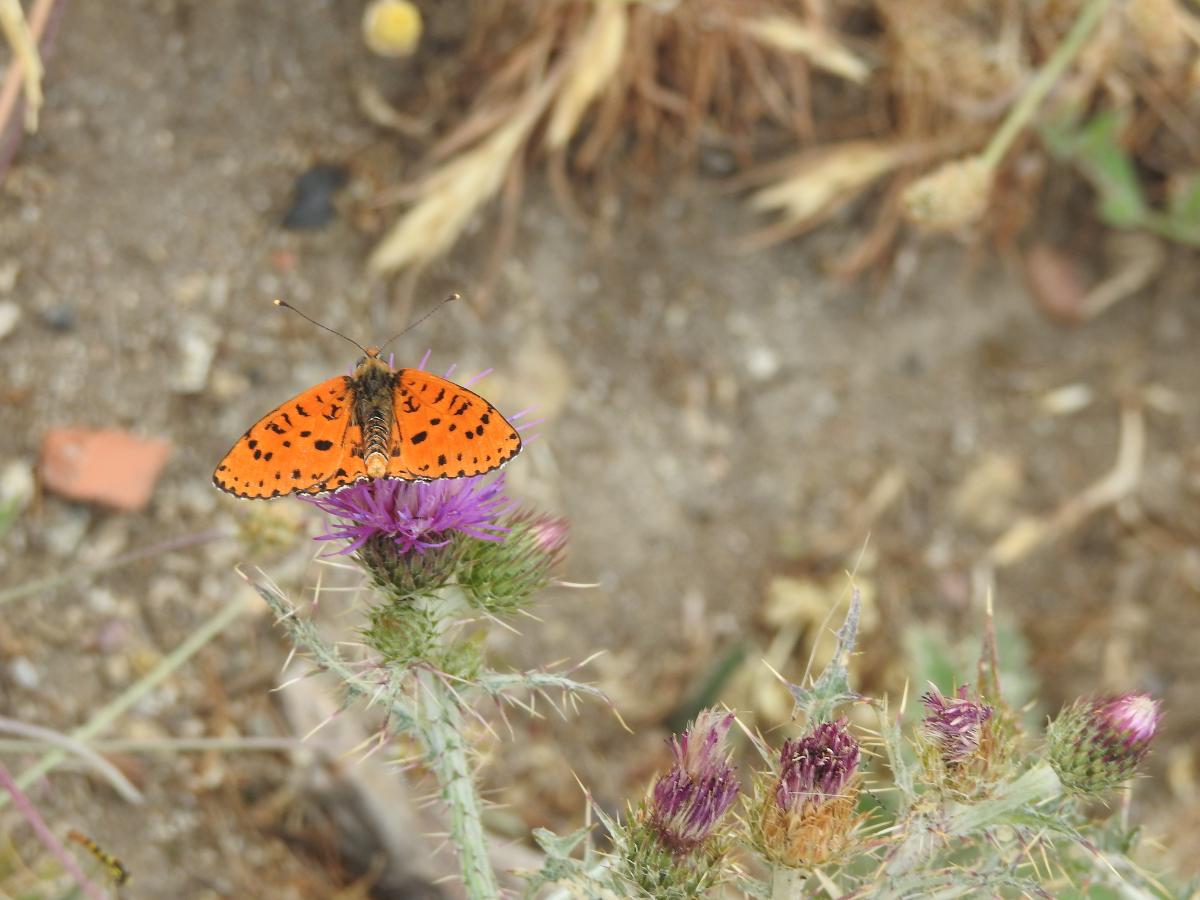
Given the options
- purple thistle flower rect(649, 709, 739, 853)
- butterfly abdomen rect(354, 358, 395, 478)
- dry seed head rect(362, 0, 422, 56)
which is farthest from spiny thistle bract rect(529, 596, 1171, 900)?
dry seed head rect(362, 0, 422, 56)

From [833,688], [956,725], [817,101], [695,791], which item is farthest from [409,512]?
[817,101]

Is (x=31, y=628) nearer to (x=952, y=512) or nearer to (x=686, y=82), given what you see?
(x=686, y=82)

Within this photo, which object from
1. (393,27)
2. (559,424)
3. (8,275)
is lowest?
(559,424)

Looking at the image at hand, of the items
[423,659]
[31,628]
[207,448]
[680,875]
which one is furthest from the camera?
[207,448]

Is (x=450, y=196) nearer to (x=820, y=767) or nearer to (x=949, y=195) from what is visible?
(x=949, y=195)

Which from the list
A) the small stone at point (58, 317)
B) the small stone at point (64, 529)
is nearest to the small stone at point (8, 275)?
the small stone at point (58, 317)

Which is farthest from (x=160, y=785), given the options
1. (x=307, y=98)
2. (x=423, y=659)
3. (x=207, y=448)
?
(x=307, y=98)

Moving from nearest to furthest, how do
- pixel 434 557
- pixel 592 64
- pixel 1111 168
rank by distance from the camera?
1. pixel 434 557
2. pixel 592 64
3. pixel 1111 168

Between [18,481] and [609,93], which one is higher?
[609,93]
